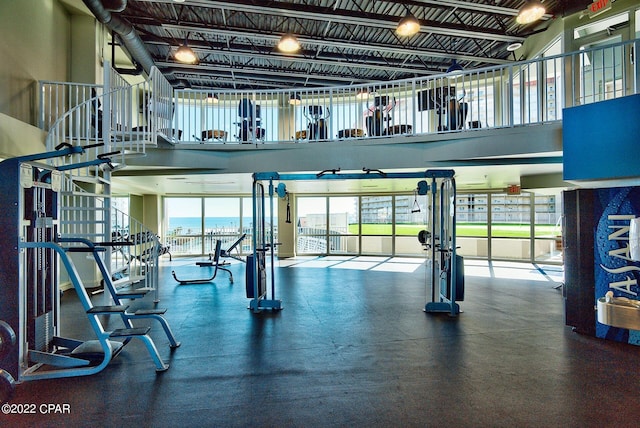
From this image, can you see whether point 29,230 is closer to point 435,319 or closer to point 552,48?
point 435,319

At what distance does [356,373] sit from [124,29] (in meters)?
8.17

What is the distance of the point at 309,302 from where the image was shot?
234 inches

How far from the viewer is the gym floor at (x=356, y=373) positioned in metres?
2.54

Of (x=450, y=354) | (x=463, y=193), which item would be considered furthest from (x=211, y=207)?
(x=450, y=354)

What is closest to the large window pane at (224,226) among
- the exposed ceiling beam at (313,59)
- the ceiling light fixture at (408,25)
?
the exposed ceiling beam at (313,59)

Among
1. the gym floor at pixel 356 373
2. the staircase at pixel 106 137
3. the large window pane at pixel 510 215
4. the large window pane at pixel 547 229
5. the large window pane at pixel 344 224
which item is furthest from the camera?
the large window pane at pixel 344 224

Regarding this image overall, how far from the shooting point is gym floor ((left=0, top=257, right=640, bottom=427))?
2535mm

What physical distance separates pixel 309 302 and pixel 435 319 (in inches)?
85.3

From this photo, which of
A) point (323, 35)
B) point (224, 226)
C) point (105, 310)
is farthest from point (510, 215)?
point (105, 310)

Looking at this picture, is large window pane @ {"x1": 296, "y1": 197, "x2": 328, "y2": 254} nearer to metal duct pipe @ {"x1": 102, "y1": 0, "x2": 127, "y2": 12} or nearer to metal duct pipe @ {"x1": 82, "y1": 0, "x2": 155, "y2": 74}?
metal duct pipe @ {"x1": 82, "y1": 0, "x2": 155, "y2": 74}

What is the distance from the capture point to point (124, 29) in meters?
7.12

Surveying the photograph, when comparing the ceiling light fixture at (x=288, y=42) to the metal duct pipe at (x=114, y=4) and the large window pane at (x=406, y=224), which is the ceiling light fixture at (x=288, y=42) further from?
the large window pane at (x=406, y=224)

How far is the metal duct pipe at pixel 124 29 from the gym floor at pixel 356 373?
560 cm

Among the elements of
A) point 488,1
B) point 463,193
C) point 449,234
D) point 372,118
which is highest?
point 488,1
